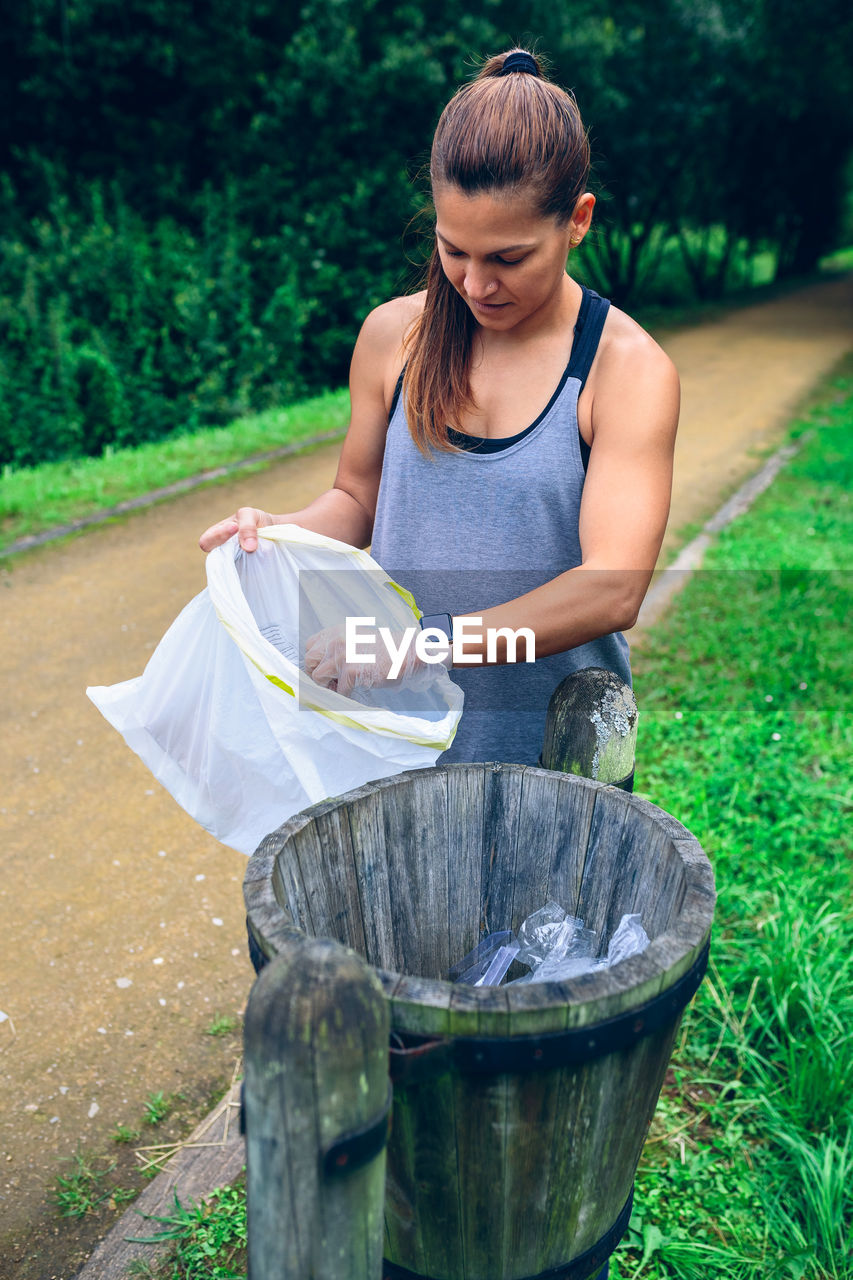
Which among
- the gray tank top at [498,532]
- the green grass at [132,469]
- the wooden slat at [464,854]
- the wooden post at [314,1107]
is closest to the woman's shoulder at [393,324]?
the gray tank top at [498,532]

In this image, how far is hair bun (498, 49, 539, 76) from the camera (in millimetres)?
1617

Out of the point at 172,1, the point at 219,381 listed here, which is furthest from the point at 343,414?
the point at 172,1

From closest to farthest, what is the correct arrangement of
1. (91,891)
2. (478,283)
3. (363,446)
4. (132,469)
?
(478,283), (363,446), (91,891), (132,469)

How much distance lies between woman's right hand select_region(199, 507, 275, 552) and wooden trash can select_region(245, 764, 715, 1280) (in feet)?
1.75

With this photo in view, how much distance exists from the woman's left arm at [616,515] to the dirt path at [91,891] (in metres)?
1.63

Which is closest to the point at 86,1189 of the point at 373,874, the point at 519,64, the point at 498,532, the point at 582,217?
the point at 373,874

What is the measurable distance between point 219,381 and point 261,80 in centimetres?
361

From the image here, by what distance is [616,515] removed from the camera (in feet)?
5.29

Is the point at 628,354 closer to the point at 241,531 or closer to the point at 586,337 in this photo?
the point at 586,337

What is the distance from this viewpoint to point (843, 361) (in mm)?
12930

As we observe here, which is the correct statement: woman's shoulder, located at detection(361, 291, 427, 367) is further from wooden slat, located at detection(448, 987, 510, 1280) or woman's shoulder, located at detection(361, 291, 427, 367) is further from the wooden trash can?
wooden slat, located at detection(448, 987, 510, 1280)

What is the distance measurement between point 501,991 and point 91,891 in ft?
8.09

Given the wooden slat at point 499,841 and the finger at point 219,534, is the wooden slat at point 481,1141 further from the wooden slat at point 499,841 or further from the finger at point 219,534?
the finger at point 219,534

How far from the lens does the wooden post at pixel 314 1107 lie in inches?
37.7
